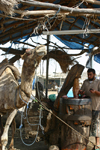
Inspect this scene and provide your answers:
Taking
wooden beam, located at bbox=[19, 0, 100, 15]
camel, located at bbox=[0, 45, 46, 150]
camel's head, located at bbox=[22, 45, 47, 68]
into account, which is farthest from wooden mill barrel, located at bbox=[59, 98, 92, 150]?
wooden beam, located at bbox=[19, 0, 100, 15]

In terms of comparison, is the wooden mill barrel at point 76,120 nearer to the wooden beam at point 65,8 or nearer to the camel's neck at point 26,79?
the camel's neck at point 26,79

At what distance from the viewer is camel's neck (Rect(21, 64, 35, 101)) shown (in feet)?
9.14

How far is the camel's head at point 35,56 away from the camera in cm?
254

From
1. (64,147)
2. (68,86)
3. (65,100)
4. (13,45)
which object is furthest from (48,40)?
(64,147)

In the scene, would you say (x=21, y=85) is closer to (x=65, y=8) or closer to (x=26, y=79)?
(x=26, y=79)

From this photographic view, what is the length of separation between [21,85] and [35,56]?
0.69 m

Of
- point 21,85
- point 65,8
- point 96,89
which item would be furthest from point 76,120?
point 65,8

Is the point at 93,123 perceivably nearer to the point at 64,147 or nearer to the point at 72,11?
the point at 64,147

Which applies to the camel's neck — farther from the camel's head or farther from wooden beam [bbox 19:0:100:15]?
wooden beam [bbox 19:0:100:15]

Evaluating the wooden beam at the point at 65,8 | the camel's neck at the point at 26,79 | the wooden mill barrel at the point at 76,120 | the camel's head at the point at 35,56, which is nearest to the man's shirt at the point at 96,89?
the wooden mill barrel at the point at 76,120

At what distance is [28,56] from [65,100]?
5.22ft

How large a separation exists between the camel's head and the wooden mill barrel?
4.95ft

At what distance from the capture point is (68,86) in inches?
193

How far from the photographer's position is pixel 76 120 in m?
3.78
